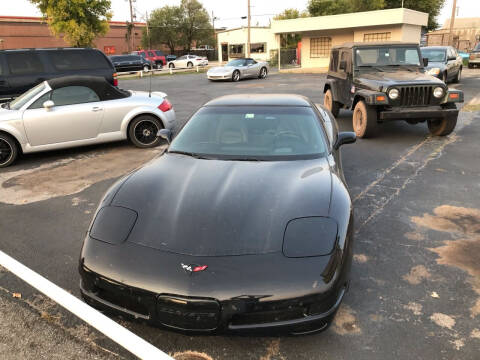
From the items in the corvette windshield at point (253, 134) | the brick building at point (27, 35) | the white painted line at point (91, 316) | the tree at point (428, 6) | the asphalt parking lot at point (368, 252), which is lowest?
the asphalt parking lot at point (368, 252)

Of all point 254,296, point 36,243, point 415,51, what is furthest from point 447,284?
point 415,51

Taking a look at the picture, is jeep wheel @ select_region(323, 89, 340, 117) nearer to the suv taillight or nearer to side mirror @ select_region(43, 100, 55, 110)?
the suv taillight

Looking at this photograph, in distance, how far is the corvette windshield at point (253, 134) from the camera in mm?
3699

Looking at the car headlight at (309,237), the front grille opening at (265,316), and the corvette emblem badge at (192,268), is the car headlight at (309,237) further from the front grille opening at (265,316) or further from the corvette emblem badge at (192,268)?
the corvette emblem badge at (192,268)

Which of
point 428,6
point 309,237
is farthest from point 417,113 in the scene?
point 428,6

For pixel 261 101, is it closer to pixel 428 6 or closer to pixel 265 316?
pixel 265 316

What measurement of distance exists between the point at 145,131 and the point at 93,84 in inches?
50.4

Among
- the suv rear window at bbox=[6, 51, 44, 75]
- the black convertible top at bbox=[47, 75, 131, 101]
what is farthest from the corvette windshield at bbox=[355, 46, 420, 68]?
the suv rear window at bbox=[6, 51, 44, 75]

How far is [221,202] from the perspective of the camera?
2.84 metres

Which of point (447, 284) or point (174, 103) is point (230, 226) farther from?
point (174, 103)

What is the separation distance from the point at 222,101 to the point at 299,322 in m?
2.88

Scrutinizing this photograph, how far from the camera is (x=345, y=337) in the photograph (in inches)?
103

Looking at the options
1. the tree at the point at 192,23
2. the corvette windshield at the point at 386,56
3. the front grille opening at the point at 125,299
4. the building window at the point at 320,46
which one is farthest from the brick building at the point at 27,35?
the front grille opening at the point at 125,299

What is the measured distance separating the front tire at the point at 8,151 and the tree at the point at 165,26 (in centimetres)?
5802
